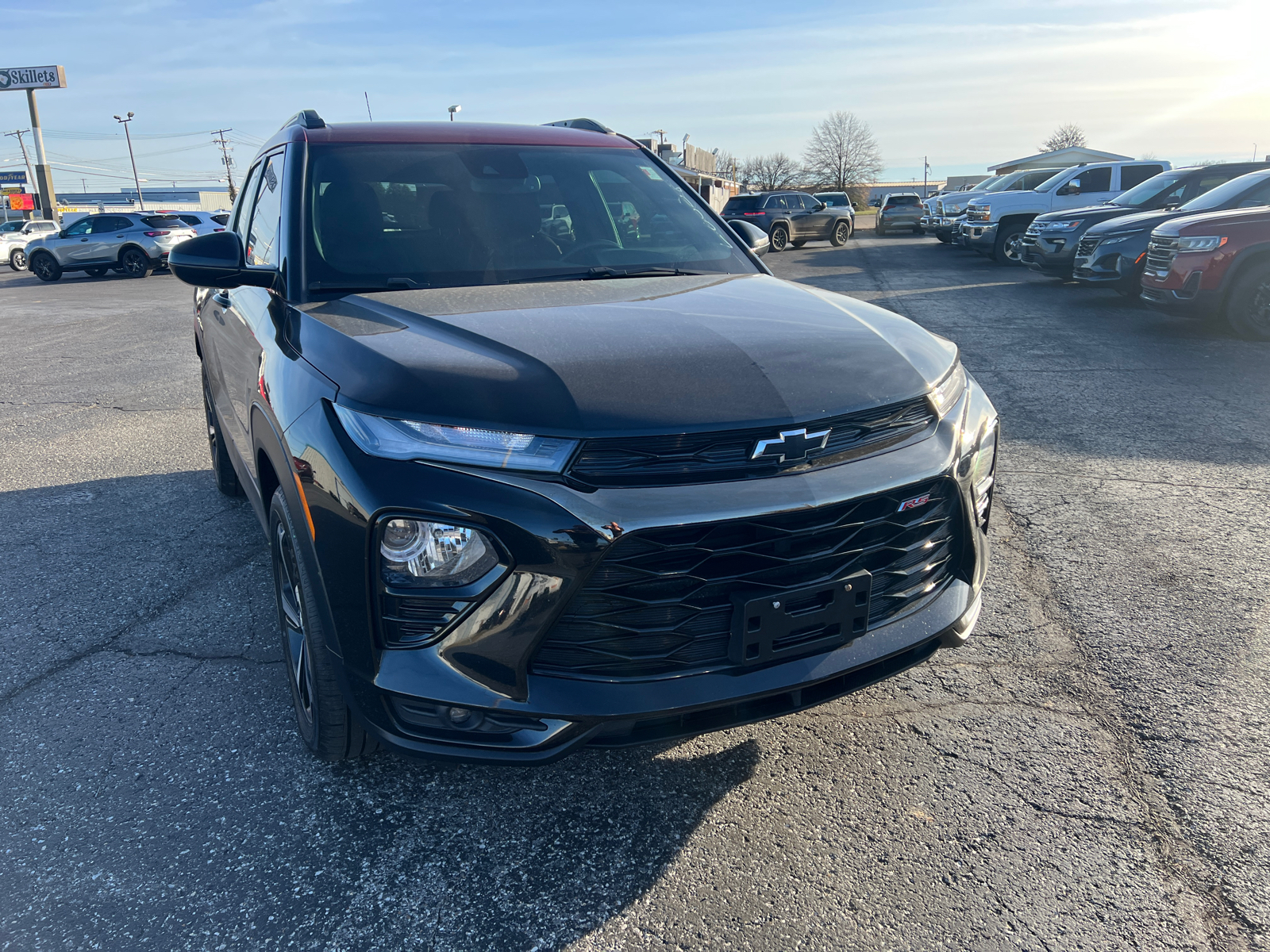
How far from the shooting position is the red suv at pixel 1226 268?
8.75 meters

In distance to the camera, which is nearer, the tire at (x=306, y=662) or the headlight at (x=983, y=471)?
the tire at (x=306, y=662)

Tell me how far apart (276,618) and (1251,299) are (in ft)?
31.1

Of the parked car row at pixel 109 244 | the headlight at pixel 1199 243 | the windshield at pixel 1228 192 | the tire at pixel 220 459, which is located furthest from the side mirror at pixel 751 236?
the parked car row at pixel 109 244

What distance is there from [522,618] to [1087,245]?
1222 cm

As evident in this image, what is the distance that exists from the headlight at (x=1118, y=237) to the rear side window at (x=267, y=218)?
11.0 metres

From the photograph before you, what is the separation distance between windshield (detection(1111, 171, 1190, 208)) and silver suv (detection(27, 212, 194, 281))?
67.6 ft

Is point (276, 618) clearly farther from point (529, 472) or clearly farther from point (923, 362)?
point (923, 362)

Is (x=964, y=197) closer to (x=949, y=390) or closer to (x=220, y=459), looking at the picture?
(x=220, y=459)

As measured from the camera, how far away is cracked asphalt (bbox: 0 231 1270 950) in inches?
78.0

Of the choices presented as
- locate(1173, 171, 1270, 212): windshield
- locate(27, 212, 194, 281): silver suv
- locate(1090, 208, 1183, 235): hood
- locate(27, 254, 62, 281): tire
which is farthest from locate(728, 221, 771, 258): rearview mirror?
locate(27, 254, 62, 281): tire

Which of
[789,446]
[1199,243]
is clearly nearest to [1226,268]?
[1199,243]

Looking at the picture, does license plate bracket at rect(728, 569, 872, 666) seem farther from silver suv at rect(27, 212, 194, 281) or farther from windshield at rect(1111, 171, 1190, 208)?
silver suv at rect(27, 212, 194, 281)

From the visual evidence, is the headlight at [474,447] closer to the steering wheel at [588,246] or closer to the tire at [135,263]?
the steering wheel at [588,246]

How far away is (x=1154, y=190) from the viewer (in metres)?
13.1
